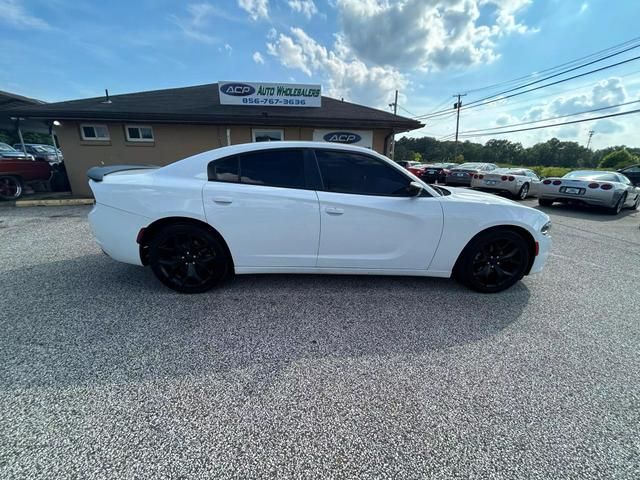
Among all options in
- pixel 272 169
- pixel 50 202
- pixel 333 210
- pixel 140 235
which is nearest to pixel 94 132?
pixel 50 202

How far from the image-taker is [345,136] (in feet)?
31.5

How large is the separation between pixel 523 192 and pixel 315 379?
495 inches

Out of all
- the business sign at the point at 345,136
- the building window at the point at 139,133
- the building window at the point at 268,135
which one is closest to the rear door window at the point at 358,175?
the business sign at the point at 345,136

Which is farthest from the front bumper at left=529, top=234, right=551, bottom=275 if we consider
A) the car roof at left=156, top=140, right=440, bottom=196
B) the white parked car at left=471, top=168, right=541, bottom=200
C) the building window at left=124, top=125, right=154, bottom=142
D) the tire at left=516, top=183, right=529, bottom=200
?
the building window at left=124, top=125, right=154, bottom=142

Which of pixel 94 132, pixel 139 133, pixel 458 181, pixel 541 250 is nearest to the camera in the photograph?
pixel 541 250

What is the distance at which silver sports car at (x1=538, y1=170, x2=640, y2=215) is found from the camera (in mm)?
8104

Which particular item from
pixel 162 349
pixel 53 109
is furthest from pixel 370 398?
pixel 53 109

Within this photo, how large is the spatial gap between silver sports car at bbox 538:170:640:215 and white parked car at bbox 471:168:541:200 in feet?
4.70

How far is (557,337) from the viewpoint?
2.42 m

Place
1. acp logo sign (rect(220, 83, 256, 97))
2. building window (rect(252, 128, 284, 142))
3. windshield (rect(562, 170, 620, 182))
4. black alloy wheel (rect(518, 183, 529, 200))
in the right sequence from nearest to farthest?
1. windshield (rect(562, 170, 620, 182))
2. building window (rect(252, 128, 284, 142))
3. acp logo sign (rect(220, 83, 256, 97))
4. black alloy wheel (rect(518, 183, 529, 200))

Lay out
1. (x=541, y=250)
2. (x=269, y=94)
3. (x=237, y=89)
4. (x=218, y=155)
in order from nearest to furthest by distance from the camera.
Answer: (x=218, y=155) → (x=541, y=250) → (x=237, y=89) → (x=269, y=94)

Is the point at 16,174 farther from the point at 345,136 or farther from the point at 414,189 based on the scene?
the point at 414,189

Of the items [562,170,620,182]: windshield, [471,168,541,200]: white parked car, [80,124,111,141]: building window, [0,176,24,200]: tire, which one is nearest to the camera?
[0,176,24,200]: tire

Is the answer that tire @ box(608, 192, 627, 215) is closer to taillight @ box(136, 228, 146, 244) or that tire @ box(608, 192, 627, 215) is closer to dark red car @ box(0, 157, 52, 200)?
taillight @ box(136, 228, 146, 244)
